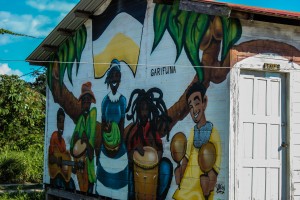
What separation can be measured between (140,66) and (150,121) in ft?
3.77

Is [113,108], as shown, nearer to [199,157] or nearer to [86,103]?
[86,103]

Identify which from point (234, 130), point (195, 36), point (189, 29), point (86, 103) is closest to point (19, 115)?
point (86, 103)

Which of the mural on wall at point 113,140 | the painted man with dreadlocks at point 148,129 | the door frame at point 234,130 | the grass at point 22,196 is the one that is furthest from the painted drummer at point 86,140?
the door frame at point 234,130

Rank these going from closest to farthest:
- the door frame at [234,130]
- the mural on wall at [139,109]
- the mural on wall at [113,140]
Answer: the door frame at [234,130] → the mural on wall at [139,109] → the mural on wall at [113,140]

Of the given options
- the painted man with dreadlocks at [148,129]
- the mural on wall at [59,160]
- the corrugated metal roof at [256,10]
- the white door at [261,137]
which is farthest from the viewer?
the mural on wall at [59,160]

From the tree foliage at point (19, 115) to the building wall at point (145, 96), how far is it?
6690 mm

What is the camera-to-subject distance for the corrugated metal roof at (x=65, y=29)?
37.4 ft

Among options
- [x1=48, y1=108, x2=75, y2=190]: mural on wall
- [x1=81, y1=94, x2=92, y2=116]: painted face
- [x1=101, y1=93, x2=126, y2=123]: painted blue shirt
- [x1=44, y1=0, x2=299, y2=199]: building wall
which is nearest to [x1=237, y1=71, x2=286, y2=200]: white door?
[x1=44, y1=0, x2=299, y2=199]: building wall

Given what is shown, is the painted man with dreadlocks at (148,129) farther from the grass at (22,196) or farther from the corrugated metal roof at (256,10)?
the grass at (22,196)

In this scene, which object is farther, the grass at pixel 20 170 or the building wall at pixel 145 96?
the grass at pixel 20 170

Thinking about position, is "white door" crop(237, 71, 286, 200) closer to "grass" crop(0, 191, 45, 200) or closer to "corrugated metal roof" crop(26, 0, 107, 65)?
"corrugated metal roof" crop(26, 0, 107, 65)

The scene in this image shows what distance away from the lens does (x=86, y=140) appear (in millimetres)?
11555

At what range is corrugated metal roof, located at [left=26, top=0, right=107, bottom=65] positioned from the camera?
11414 millimetres

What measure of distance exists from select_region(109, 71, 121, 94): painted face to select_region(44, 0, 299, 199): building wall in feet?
0.39
